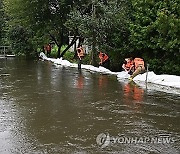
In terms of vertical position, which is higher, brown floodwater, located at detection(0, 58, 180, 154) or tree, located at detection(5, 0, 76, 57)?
tree, located at detection(5, 0, 76, 57)

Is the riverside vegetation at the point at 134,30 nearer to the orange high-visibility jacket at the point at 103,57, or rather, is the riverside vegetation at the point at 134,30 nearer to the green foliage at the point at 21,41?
the orange high-visibility jacket at the point at 103,57

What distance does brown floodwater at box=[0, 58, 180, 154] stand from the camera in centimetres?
614

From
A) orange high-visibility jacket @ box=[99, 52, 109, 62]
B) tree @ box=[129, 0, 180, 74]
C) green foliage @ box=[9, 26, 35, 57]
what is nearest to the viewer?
→ tree @ box=[129, 0, 180, 74]

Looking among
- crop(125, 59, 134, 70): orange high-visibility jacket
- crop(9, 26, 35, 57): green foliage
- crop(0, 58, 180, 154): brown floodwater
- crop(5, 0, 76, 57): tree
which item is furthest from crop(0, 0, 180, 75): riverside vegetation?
crop(9, 26, 35, 57): green foliage

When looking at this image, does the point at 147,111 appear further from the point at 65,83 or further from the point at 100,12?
the point at 100,12

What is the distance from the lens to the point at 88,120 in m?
7.97

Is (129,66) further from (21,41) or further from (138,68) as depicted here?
(21,41)

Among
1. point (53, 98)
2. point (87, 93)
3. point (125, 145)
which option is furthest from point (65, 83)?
point (125, 145)

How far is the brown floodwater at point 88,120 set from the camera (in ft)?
20.1

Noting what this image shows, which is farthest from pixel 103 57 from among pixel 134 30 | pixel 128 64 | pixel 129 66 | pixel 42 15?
pixel 42 15

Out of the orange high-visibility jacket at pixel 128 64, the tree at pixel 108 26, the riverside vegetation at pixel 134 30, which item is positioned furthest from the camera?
the tree at pixel 108 26

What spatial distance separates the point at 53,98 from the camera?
10.7 m

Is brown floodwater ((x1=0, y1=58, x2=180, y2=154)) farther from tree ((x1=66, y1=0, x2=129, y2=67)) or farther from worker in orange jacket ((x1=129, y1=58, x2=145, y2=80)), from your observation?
tree ((x1=66, y1=0, x2=129, y2=67))

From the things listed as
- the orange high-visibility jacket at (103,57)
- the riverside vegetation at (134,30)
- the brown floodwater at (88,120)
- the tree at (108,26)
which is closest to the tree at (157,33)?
the riverside vegetation at (134,30)
